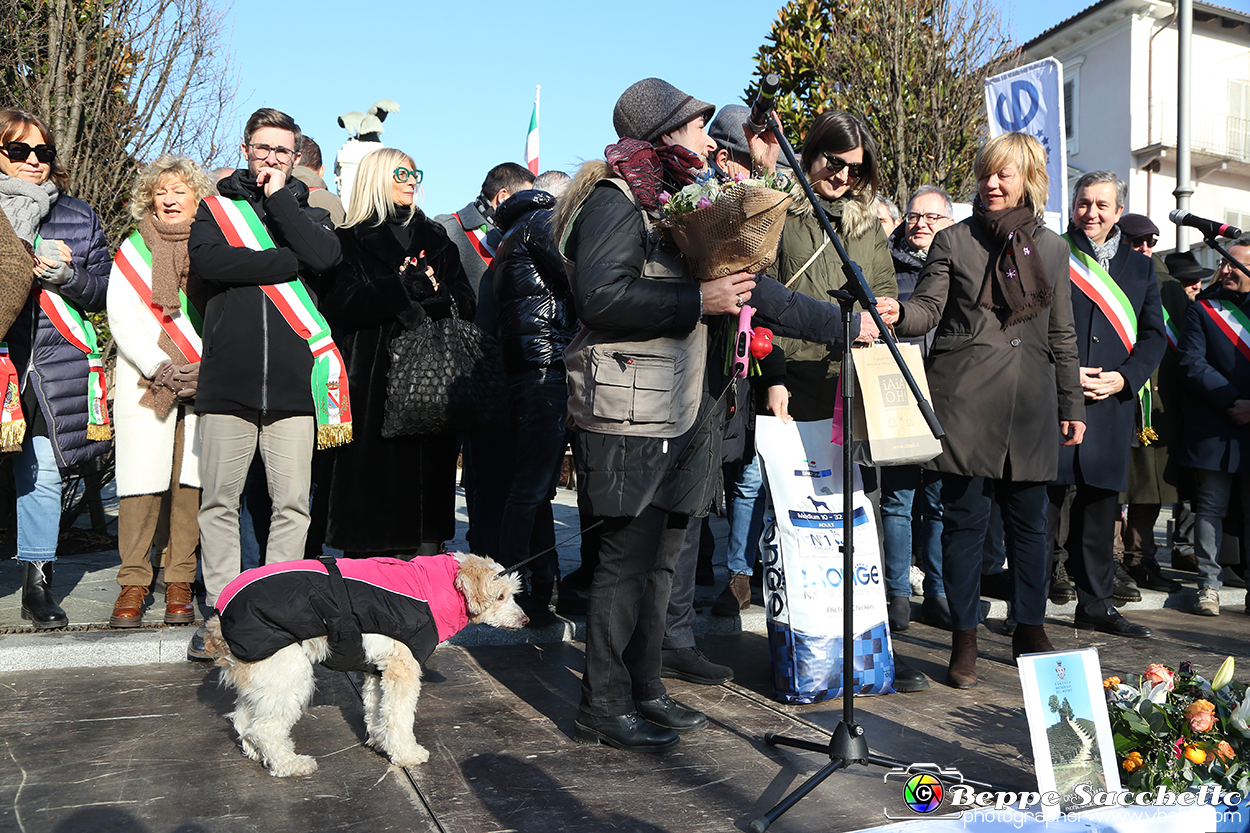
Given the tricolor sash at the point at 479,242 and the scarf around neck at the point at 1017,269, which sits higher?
the tricolor sash at the point at 479,242

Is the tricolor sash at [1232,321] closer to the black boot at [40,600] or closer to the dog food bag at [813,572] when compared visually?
the dog food bag at [813,572]

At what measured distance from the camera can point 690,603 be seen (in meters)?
4.50

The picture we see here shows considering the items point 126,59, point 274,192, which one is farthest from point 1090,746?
point 126,59

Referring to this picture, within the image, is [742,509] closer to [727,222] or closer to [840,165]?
[840,165]

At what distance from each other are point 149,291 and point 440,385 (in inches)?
54.7

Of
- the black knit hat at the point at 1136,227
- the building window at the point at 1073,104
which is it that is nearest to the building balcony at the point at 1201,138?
the building window at the point at 1073,104

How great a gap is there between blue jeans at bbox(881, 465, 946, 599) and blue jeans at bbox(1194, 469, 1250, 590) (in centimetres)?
190

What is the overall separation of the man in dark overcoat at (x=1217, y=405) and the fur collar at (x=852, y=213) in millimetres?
3178

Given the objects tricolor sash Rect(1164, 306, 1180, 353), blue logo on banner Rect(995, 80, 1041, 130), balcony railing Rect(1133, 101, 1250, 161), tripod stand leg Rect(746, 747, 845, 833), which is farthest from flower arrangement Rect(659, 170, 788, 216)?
balcony railing Rect(1133, 101, 1250, 161)

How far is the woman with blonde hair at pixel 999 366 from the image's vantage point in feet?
14.2

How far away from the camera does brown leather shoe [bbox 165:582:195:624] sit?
4832mm

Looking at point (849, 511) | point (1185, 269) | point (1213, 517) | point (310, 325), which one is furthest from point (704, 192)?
point (1185, 269)

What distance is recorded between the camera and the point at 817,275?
461 centimetres

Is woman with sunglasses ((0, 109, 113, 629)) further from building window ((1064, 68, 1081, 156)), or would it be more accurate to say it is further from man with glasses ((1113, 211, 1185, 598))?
building window ((1064, 68, 1081, 156))
